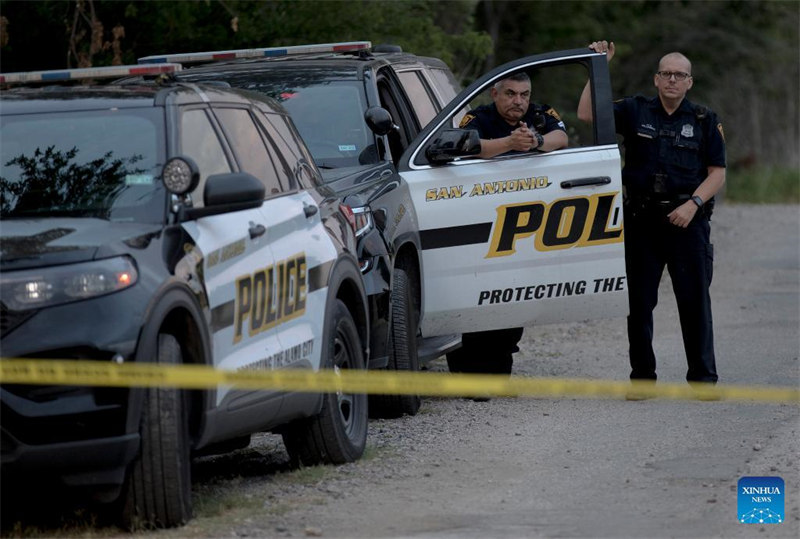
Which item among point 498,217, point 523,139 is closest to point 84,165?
point 498,217

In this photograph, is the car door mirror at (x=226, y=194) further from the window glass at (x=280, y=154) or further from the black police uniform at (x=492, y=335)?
the black police uniform at (x=492, y=335)

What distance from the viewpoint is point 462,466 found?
784cm

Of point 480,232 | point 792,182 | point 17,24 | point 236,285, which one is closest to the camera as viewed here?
point 236,285

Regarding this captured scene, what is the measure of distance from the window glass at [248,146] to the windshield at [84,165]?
53cm

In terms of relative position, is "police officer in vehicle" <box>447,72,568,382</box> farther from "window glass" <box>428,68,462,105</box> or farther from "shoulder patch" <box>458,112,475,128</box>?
"window glass" <box>428,68,462,105</box>

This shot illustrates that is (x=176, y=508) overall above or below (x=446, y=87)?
below

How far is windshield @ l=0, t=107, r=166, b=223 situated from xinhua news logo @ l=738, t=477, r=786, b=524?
2617 mm

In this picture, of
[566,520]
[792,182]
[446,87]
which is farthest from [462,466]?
[792,182]

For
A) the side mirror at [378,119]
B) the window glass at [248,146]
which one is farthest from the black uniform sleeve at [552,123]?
the window glass at [248,146]

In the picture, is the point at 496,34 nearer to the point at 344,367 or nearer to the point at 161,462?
the point at 344,367

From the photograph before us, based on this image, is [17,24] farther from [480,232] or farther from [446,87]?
[480,232]

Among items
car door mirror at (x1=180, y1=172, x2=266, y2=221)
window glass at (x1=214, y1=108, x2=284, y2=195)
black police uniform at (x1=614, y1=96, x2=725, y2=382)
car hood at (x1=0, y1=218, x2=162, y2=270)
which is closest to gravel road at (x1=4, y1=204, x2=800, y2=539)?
black police uniform at (x1=614, y1=96, x2=725, y2=382)

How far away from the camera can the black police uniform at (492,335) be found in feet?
33.2

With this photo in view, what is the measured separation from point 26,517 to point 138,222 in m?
1.34
